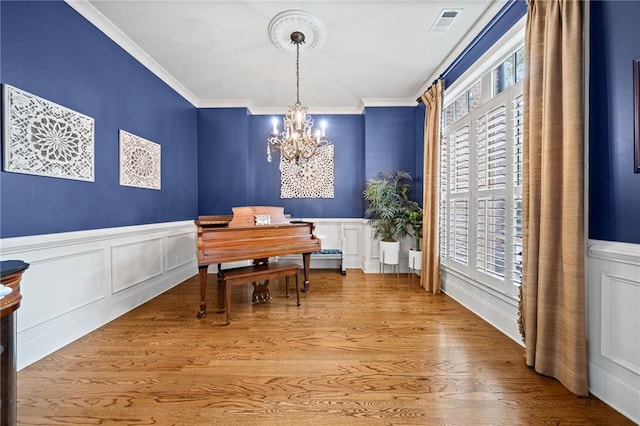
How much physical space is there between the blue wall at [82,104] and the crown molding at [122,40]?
63 millimetres

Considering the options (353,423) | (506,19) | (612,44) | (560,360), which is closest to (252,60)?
(506,19)

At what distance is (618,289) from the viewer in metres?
1.56

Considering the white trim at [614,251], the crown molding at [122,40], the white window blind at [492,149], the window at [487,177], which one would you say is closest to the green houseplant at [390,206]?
the window at [487,177]

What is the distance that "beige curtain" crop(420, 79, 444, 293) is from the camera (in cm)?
365

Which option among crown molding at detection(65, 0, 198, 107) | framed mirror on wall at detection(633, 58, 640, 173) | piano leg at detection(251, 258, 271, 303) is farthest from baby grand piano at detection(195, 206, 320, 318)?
framed mirror on wall at detection(633, 58, 640, 173)

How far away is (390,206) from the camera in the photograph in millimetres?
4363

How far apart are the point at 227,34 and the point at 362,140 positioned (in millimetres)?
2949

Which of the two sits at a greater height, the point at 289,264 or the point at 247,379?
the point at 289,264

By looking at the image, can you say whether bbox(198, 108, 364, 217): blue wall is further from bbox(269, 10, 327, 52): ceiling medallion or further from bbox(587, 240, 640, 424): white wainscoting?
bbox(587, 240, 640, 424): white wainscoting

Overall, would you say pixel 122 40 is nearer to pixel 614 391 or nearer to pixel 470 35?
pixel 470 35

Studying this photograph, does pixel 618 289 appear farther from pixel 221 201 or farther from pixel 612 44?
pixel 221 201

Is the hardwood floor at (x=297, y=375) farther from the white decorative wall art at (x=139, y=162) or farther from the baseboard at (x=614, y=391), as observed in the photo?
the white decorative wall art at (x=139, y=162)

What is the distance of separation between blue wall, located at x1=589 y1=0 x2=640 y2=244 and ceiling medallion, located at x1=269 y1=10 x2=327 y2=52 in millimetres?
2156

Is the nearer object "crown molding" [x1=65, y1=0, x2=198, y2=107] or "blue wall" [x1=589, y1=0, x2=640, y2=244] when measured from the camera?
"blue wall" [x1=589, y1=0, x2=640, y2=244]
